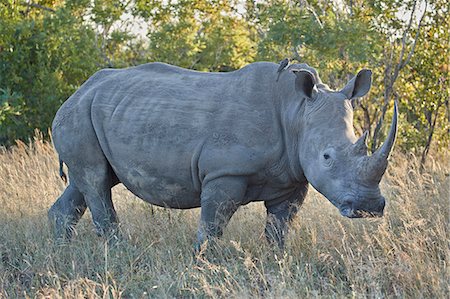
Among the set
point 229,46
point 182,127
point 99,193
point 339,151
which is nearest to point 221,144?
point 182,127

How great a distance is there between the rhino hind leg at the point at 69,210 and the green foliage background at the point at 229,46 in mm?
3067

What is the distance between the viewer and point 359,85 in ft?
18.1

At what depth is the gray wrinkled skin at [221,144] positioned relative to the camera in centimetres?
511

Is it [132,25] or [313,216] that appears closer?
[313,216]

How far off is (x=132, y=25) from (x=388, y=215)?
289 inches

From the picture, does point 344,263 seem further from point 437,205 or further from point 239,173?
point 437,205

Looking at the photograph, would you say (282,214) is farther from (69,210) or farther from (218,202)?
(69,210)

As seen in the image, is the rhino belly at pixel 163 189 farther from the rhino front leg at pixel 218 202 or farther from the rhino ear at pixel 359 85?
the rhino ear at pixel 359 85

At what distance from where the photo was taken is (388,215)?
21.1 feet

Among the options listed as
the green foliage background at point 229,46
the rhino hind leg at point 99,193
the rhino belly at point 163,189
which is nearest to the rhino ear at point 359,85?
the rhino belly at point 163,189

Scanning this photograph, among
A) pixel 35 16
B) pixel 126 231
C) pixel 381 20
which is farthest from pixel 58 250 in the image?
pixel 35 16

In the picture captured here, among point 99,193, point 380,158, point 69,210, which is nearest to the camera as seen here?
point 380,158

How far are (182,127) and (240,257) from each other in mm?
1152

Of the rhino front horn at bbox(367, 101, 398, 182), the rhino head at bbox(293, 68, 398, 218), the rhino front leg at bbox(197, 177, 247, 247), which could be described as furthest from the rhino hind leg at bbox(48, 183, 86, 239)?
the rhino front horn at bbox(367, 101, 398, 182)
